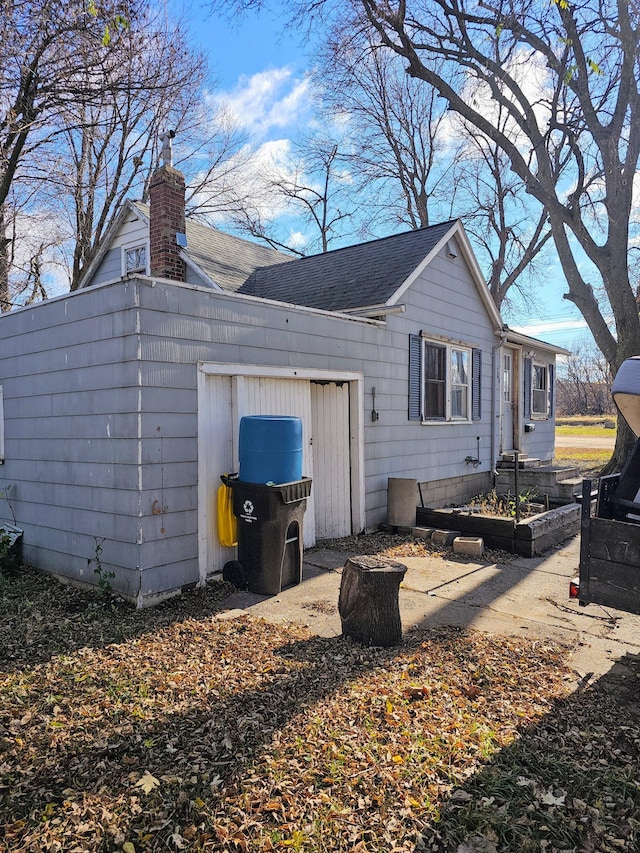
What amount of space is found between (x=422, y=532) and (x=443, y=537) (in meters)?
0.40

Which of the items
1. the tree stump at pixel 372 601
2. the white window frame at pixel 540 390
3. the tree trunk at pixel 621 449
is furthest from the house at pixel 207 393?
the tree trunk at pixel 621 449

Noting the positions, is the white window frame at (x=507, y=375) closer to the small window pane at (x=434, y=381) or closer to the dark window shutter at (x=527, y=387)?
the dark window shutter at (x=527, y=387)

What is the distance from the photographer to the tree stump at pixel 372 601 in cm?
418

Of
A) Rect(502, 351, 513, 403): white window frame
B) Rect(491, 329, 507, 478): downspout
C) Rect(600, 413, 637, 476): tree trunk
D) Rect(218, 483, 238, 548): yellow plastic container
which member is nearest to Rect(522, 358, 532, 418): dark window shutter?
Rect(502, 351, 513, 403): white window frame

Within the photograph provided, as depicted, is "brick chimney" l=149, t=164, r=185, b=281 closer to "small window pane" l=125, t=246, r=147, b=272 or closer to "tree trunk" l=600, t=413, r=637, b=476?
"small window pane" l=125, t=246, r=147, b=272

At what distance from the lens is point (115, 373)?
205 inches

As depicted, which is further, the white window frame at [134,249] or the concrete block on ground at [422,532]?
the white window frame at [134,249]

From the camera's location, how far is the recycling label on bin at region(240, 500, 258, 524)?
5375mm

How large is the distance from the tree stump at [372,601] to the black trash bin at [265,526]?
1203 millimetres

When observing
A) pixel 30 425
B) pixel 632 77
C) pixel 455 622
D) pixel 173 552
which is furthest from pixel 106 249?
pixel 632 77

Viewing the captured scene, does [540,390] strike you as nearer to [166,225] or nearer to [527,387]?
[527,387]

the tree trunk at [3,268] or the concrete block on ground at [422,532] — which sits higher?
the tree trunk at [3,268]

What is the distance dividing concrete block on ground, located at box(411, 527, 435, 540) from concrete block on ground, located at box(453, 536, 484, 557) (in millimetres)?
633

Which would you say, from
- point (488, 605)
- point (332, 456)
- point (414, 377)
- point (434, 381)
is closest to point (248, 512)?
point (488, 605)
